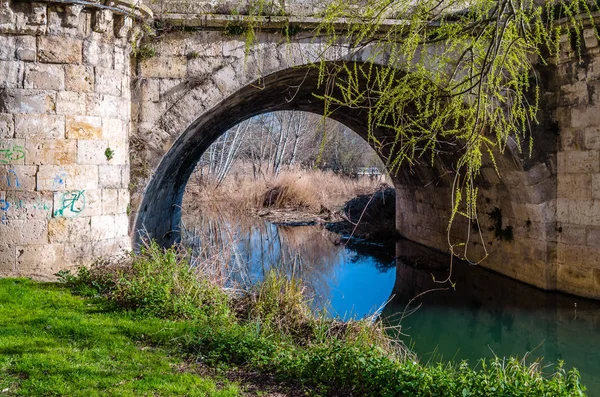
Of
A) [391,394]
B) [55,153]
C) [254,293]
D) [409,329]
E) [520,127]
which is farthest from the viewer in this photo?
[520,127]

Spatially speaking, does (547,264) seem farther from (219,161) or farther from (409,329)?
(219,161)

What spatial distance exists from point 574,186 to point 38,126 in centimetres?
612

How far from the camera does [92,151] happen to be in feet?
19.9

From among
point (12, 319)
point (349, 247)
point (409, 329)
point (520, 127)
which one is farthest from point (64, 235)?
point (349, 247)

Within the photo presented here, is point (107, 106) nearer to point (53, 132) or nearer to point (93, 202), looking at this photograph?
point (53, 132)

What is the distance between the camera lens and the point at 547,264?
7430 mm

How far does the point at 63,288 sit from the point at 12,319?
1027 millimetres

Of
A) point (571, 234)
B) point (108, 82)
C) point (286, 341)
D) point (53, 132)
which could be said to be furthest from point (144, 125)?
point (571, 234)

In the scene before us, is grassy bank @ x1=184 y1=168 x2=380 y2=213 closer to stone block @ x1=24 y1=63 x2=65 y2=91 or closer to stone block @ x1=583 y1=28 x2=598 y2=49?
stone block @ x1=583 y1=28 x2=598 y2=49

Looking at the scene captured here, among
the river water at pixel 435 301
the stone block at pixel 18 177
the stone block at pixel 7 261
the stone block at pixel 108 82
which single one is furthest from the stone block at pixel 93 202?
the river water at pixel 435 301

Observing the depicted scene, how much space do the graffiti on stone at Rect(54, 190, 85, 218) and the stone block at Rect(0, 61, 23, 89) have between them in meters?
1.17

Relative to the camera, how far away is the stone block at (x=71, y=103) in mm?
5844

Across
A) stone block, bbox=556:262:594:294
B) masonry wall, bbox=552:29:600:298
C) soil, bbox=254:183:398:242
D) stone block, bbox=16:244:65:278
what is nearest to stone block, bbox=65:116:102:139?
stone block, bbox=16:244:65:278

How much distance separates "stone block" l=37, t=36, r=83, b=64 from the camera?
5805mm
